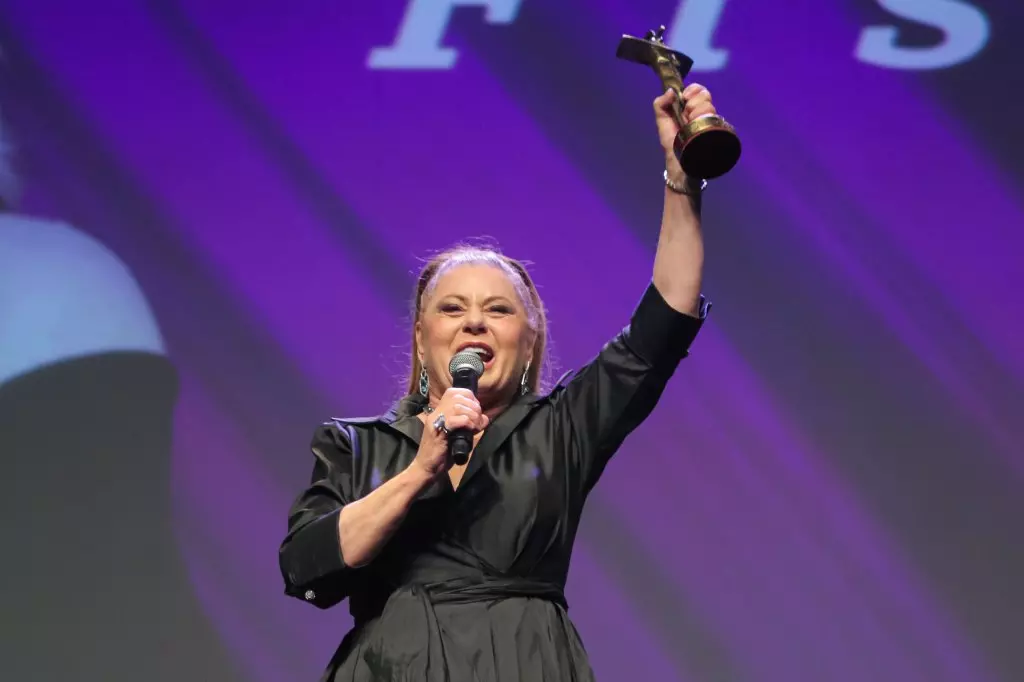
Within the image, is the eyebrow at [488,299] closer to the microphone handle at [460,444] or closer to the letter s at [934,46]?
the microphone handle at [460,444]

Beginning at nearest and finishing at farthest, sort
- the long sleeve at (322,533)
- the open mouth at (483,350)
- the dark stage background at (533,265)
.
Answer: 1. the long sleeve at (322,533)
2. the open mouth at (483,350)
3. the dark stage background at (533,265)

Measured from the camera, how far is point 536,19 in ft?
9.96

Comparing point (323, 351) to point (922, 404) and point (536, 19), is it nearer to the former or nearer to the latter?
point (536, 19)

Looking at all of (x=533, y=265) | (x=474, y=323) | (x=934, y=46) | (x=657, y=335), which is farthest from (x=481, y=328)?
(x=934, y=46)

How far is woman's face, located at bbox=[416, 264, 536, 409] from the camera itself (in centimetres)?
176

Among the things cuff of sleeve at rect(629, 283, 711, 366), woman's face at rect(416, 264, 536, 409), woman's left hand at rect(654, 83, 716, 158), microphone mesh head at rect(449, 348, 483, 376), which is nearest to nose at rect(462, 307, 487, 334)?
woman's face at rect(416, 264, 536, 409)

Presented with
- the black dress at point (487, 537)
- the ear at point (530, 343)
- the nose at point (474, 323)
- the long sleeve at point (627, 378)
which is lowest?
the black dress at point (487, 537)

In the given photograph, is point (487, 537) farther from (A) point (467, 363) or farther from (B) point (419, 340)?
(B) point (419, 340)

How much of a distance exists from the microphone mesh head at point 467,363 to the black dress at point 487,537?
0.41 feet

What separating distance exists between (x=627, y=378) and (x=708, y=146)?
0.32 metres

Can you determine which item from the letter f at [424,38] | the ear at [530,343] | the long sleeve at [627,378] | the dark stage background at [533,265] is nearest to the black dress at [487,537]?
the long sleeve at [627,378]

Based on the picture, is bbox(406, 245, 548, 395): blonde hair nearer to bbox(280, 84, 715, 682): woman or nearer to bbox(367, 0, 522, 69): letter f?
bbox(280, 84, 715, 682): woman

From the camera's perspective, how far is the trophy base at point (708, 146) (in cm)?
154

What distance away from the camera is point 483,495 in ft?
5.42
